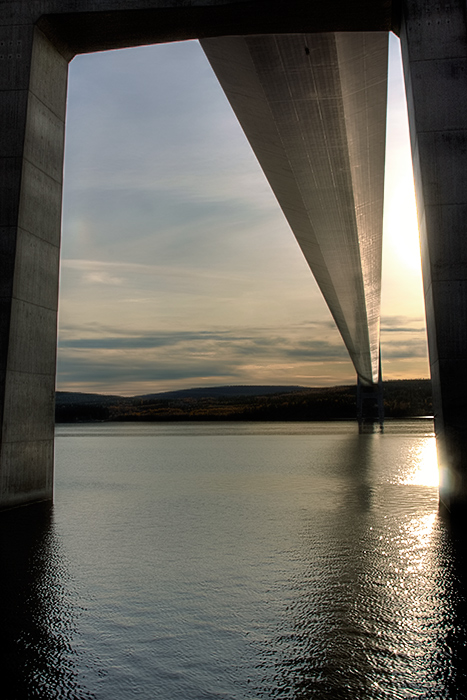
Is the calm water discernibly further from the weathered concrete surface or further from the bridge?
the weathered concrete surface

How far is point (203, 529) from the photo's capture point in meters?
5.35

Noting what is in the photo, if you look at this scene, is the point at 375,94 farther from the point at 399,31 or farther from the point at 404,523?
the point at 404,523

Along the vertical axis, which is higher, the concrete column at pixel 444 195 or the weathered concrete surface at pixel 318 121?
the weathered concrete surface at pixel 318 121

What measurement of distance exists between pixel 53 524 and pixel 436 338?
444 centimetres

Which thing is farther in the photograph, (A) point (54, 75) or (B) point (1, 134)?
(A) point (54, 75)

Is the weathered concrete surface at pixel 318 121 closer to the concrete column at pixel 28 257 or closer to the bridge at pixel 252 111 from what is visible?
the bridge at pixel 252 111

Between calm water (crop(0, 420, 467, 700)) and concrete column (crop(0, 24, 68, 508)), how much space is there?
0.83m

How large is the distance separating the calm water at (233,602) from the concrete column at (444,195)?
3.28ft

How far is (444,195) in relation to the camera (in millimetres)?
6387

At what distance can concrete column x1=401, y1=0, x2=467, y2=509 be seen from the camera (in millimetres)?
6188

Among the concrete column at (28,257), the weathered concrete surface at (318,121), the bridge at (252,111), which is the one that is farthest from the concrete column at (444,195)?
the concrete column at (28,257)

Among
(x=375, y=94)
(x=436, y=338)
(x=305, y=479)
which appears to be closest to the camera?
(x=436, y=338)

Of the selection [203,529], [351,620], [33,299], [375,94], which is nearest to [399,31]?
[375,94]

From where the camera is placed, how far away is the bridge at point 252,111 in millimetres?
6348
